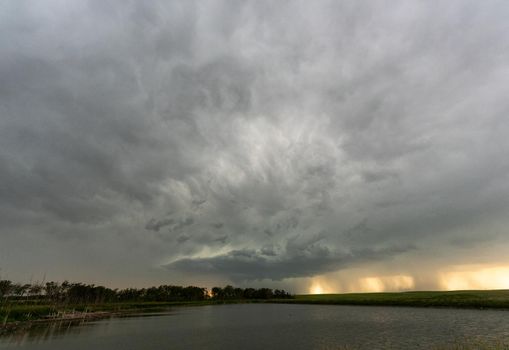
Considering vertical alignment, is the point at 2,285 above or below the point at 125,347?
above

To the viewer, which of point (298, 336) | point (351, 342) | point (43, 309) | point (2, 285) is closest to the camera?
point (351, 342)

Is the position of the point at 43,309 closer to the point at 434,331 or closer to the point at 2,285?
the point at 2,285

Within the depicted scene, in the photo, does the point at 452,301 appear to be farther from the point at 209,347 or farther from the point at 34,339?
the point at 34,339

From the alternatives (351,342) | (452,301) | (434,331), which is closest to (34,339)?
(351,342)

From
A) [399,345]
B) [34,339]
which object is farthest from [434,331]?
[34,339]

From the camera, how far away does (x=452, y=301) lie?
125125 millimetres

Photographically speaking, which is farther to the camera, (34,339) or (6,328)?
(6,328)

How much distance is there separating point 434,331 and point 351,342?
1991 centimetres

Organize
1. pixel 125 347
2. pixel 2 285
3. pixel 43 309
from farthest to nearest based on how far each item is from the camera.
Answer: pixel 2 285
pixel 43 309
pixel 125 347

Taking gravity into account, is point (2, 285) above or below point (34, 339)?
above

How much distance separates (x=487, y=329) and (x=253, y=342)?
42.5 meters

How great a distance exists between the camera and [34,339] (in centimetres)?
6256

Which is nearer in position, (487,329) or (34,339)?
(487,329)

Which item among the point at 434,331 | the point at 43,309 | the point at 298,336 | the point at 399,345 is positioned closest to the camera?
the point at 399,345
